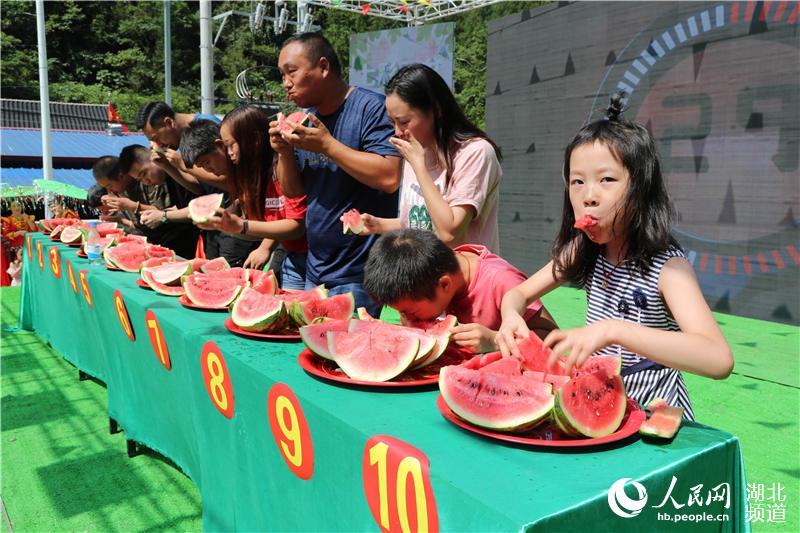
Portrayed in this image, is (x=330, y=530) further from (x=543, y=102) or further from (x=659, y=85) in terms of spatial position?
(x=543, y=102)

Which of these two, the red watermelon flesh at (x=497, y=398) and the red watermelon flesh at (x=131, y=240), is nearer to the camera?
the red watermelon flesh at (x=497, y=398)

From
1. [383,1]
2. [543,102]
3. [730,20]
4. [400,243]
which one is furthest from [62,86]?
[400,243]

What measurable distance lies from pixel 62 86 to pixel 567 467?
39697 millimetres

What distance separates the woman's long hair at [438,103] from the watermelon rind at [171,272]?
52.3 inches

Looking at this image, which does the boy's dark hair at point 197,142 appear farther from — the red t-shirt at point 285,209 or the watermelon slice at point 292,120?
the watermelon slice at point 292,120

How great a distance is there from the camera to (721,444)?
1196mm

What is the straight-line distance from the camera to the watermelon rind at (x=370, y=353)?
1.52m

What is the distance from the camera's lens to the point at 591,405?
1.19m

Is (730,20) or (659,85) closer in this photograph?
(730,20)

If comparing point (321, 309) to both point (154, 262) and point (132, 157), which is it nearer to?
point (154, 262)

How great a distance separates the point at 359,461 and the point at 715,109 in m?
6.36

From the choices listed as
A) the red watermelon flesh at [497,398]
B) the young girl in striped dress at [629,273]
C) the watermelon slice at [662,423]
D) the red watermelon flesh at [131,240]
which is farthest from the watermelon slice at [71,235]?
the watermelon slice at [662,423]

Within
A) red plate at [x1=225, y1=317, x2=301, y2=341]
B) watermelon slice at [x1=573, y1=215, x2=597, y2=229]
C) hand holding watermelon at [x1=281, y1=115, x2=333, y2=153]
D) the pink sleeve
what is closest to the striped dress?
watermelon slice at [x1=573, y1=215, x2=597, y2=229]

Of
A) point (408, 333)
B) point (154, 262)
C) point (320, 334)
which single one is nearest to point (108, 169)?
point (154, 262)
